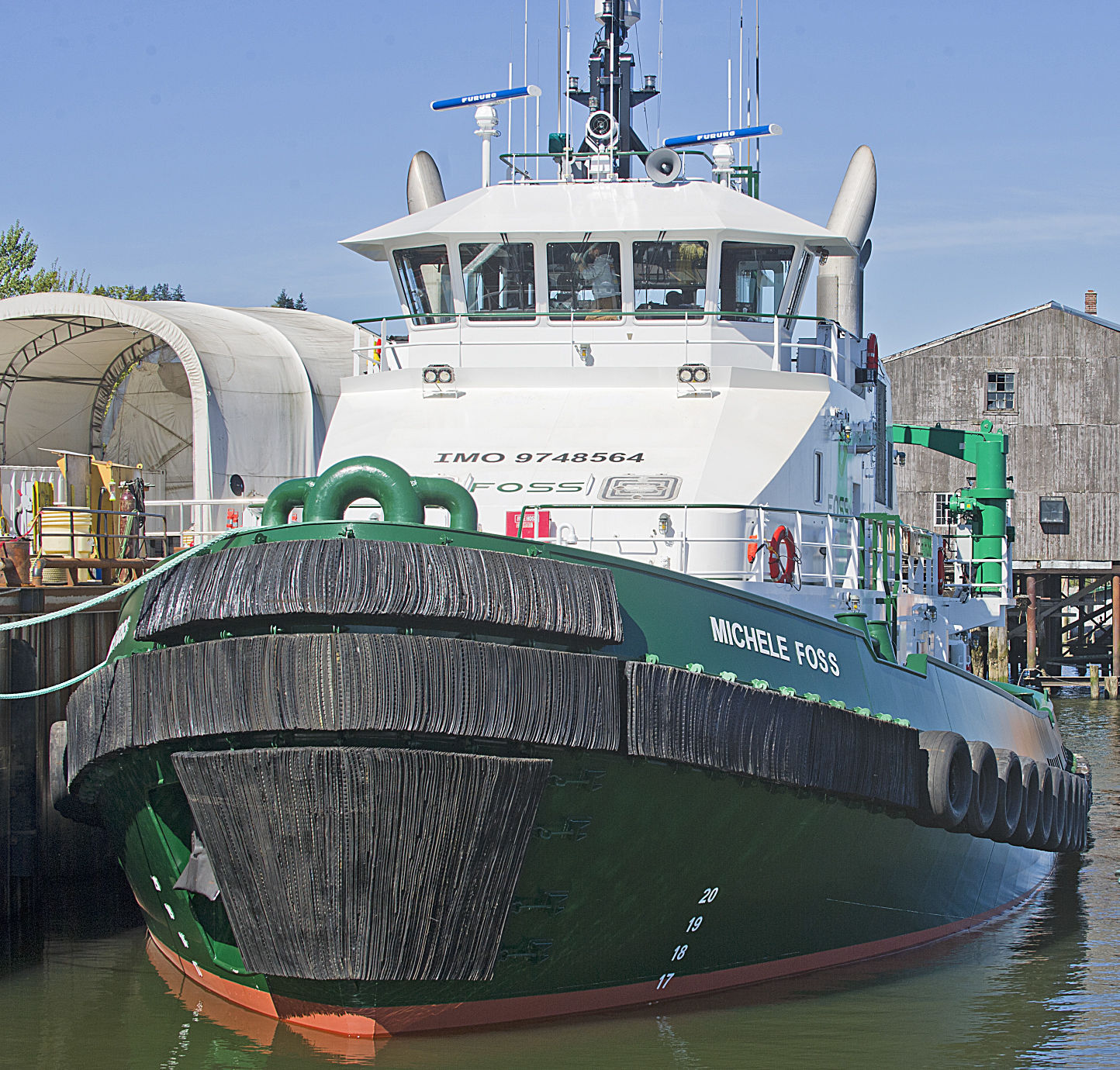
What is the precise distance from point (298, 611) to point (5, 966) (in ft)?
14.6

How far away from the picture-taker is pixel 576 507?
884 cm

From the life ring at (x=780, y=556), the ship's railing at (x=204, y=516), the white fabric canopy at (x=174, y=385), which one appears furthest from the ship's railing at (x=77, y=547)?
the life ring at (x=780, y=556)

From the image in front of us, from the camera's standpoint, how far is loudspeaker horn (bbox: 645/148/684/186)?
11.5 meters

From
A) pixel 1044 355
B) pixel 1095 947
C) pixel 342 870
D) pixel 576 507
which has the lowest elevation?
pixel 1095 947

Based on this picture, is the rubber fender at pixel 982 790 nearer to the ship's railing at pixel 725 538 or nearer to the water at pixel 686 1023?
the water at pixel 686 1023

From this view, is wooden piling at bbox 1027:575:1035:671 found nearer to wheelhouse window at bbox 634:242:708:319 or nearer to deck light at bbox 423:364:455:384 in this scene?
wheelhouse window at bbox 634:242:708:319

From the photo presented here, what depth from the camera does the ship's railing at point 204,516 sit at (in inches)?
419

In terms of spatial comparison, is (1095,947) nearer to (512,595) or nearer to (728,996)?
(728,996)

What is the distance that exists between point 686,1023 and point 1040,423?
1101 inches

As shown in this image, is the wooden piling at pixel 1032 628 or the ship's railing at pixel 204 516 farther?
the wooden piling at pixel 1032 628

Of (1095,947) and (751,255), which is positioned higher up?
(751,255)

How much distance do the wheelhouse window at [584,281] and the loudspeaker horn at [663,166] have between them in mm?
896

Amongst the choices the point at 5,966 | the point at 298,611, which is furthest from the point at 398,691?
the point at 5,966

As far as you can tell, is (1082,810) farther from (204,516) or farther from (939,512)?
(939,512)
